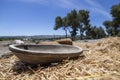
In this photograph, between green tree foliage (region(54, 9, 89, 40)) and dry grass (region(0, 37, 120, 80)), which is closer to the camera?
dry grass (region(0, 37, 120, 80))

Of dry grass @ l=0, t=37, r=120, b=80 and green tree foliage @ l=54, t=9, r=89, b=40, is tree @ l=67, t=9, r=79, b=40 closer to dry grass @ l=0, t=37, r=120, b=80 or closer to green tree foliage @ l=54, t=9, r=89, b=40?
green tree foliage @ l=54, t=9, r=89, b=40

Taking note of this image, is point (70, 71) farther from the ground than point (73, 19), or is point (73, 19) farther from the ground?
point (73, 19)

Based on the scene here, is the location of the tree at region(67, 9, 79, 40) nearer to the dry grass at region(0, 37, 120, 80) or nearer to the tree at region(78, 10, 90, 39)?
the tree at region(78, 10, 90, 39)

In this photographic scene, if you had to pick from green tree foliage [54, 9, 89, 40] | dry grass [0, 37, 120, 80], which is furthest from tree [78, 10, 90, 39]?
dry grass [0, 37, 120, 80]

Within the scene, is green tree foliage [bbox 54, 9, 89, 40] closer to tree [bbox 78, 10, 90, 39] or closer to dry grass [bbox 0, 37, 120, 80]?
tree [bbox 78, 10, 90, 39]

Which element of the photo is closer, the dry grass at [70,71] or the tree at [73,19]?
the dry grass at [70,71]

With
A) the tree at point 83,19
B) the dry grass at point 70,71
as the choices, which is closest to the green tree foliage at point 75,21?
the tree at point 83,19

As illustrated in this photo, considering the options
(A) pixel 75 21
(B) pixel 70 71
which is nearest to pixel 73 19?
(A) pixel 75 21

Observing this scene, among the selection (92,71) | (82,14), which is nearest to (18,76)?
(92,71)

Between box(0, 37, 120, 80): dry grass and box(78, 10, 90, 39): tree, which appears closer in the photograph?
box(0, 37, 120, 80): dry grass

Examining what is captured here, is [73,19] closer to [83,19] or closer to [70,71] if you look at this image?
[83,19]

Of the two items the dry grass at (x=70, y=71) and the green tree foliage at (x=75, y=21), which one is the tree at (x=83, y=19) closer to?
the green tree foliage at (x=75, y=21)

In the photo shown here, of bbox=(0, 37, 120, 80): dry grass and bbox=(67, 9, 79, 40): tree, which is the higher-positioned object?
bbox=(67, 9, 79, 40): tree

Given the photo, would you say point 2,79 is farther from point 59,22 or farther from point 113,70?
point 59,22
